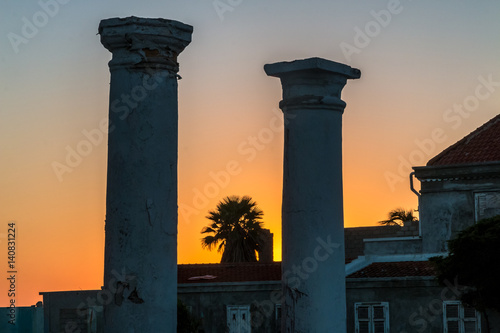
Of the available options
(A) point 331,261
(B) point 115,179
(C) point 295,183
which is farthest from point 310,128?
(B) point 115,179

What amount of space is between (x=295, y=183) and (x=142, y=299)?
3170mm

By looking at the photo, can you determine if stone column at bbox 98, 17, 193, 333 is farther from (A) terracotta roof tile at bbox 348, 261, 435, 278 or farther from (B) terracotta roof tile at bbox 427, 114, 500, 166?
(B) terracotta roof tile at bbox 427, 114, 500, 166

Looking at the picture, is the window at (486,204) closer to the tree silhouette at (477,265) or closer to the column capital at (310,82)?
the tree silhouette at (477,265)

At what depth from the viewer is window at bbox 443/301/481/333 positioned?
1364 inches

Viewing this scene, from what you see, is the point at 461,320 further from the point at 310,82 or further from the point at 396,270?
the point at 310,82

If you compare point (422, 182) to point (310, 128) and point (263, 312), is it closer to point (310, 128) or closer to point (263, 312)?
point (263, 312)

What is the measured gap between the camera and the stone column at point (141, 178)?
478 inches

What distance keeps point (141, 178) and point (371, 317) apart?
24.4 metres

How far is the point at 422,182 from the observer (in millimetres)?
39188

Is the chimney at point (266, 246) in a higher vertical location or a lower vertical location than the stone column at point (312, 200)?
higher

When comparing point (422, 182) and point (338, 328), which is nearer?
point (338, 328)

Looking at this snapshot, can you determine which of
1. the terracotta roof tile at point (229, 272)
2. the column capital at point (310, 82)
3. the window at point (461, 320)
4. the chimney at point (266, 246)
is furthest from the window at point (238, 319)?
the column capital at point (310, 82)

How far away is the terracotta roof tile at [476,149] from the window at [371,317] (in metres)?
6.28
